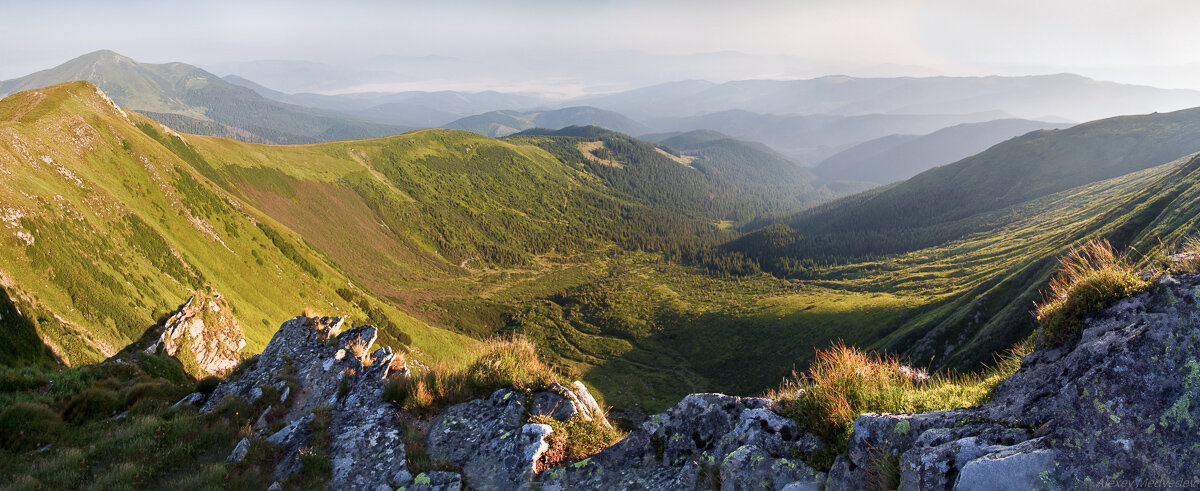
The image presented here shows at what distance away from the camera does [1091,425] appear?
16.3 ft

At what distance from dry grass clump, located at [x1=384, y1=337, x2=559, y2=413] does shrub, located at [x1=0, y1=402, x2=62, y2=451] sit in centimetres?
811

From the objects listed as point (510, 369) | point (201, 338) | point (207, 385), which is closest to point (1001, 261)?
point (510, 369)

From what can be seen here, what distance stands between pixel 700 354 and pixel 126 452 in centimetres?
13256

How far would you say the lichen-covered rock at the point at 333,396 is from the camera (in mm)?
9570

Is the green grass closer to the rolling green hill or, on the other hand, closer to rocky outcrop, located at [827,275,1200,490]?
the rolling green hill

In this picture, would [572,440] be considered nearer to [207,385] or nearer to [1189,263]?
[1189,263]

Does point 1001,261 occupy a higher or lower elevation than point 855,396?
lower

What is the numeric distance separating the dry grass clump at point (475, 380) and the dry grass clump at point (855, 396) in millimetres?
6208

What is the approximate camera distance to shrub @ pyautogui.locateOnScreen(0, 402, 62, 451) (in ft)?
34.0

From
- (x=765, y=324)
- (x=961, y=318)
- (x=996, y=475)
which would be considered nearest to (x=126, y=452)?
(x=996, y=475)

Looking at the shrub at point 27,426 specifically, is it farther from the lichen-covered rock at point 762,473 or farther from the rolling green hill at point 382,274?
the lichen-covered rock at point 762,473

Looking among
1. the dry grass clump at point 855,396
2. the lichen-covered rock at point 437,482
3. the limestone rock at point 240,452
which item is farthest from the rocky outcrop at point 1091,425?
the limestone rock at point 240,452

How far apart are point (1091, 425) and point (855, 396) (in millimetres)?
3013

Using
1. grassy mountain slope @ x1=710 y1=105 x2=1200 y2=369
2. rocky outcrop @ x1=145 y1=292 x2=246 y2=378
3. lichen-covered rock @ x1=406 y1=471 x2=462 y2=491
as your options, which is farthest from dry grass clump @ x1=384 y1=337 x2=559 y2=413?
grassy mountain slope @ x1=710 y1=105 x2=1200 y2=369
